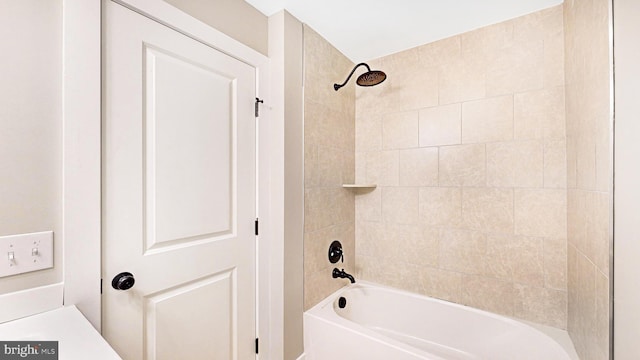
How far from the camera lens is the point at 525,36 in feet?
5.44

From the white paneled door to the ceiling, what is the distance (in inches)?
22.0

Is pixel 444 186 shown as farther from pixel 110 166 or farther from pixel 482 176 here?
pixel 110 166

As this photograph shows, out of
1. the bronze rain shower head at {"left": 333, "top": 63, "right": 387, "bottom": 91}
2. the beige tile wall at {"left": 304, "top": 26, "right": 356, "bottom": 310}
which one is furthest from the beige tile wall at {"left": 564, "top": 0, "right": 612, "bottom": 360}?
the beige tile wall at {"left": 304, "top": 26, "right": 356, "bottom": 310}

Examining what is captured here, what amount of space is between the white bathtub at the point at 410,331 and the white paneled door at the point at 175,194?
0.49m

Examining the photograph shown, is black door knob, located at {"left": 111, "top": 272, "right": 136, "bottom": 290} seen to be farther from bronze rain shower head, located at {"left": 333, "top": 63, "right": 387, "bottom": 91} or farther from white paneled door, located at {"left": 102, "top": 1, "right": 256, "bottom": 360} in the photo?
bronze rain shower head, located at {"left": 333, "top": 63, "right": 387, "bottom": 91}

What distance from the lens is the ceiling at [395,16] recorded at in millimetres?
1559

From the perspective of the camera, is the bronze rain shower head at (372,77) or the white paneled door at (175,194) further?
the bronze rain shower head at (372,77)

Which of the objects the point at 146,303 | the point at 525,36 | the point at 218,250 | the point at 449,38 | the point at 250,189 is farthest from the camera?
the point at 449,38

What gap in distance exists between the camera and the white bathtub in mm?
1449

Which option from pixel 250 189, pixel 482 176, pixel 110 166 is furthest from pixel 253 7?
pixel 482 176

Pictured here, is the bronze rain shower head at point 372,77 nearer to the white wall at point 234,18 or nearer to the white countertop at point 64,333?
the white wall at point 234,18

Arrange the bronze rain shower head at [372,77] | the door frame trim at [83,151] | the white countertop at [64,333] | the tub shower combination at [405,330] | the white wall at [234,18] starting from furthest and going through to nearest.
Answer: the bronze rain shower head at [372,77] → the tub shower combination at [405,330] → the white wall at [234,18] → the door frame trim at [83,151] → the white countertop at [64,333]

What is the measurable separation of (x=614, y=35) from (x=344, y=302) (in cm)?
203

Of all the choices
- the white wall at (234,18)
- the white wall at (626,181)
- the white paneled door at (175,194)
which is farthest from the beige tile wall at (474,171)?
the white paneled door at (175,194)
